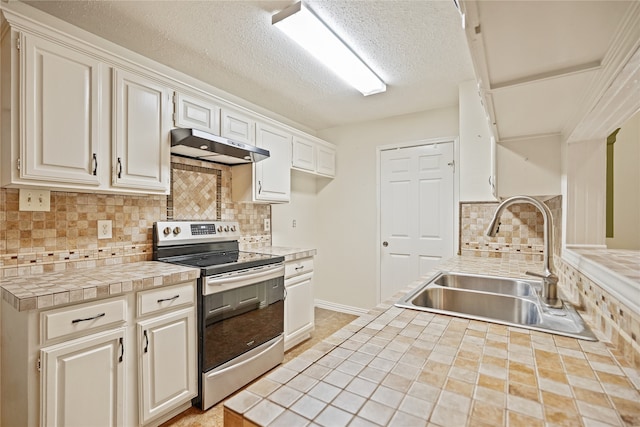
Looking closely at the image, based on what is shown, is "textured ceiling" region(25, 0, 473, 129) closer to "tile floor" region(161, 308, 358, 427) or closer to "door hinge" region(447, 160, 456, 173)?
"door hinge" region(447, 160, 456, 173)

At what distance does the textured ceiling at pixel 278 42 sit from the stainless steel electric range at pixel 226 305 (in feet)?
4.06

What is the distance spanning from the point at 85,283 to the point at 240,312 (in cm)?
92

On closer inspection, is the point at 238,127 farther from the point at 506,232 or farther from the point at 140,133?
the point at 506,232

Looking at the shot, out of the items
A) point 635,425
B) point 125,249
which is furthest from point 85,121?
point 635,425

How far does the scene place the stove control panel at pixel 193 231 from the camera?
2.17 m

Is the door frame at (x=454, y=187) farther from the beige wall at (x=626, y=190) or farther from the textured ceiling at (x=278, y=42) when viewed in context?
the beige wall at (x=626, y=190)

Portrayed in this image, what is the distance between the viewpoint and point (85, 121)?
5.35 ft

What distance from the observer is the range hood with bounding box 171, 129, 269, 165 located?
198 centimetres

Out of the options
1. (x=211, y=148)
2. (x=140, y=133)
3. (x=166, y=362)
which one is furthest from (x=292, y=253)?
(x=140, y=133)

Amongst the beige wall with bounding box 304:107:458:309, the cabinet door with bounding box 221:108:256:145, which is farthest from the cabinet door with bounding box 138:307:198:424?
the beige wall with bounding box 304:107:458:309

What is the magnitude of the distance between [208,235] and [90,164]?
1.00m

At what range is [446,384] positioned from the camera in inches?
24.5

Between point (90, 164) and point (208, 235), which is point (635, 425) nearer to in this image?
point (90, 164)

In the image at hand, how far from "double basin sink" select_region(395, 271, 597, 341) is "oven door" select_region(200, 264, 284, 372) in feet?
3.96
